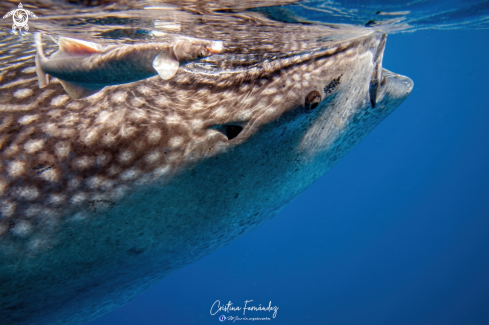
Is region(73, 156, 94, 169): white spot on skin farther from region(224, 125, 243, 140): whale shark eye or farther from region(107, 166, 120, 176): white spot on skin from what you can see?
region(224, 125, 243, 140): whale shark eye

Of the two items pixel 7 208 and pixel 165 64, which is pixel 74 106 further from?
pixel 165 64

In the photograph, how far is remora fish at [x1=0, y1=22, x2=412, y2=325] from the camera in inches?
63.4

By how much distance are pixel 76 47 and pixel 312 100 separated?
1.31 meters

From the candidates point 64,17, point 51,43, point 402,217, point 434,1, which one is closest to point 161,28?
point 64,17

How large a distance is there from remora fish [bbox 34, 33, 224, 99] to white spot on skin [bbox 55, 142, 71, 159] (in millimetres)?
276

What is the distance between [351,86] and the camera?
1.92 m

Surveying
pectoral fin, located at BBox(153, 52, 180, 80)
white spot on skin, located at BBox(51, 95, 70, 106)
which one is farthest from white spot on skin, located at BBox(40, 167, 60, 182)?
pectoral fin, located at BBox(153, 52, 180, 80)

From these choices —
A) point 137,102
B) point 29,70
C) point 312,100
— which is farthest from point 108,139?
point 312,100

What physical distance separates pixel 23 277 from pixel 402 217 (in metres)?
62.2

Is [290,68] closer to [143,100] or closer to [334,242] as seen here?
[143,100]

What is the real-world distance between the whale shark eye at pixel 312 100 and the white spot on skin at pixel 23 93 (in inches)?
66.6

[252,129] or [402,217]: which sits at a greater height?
[402,217]

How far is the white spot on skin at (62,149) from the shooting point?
64.0 inches

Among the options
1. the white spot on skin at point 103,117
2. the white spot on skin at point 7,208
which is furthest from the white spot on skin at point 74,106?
the white spot on skin at point 7,208
